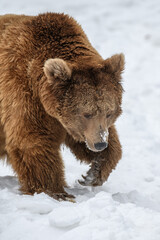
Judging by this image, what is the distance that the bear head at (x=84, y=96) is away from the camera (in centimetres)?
435

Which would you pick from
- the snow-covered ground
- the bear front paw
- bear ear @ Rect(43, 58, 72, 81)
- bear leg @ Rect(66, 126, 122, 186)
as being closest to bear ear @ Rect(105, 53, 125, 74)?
bear ear @ Rect(43, 58, 72, 81)

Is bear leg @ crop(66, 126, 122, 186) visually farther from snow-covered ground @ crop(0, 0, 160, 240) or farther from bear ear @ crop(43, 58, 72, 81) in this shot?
bear ear @ crop(43, 58, 72, 81)

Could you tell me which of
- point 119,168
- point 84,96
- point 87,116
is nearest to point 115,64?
point 84,96

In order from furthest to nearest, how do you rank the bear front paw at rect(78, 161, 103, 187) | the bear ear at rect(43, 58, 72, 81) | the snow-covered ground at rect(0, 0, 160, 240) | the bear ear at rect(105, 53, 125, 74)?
the bear front paw at rect(78, 161, 103, 187), the bear ear at rect(105, 53, 125, 74), the bear ear at rect(43, 58, 72, 81), the snow-covered ground at rect(0, 0, 160, 240)

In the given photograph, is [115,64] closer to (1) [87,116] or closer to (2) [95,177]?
(1) [87,116]

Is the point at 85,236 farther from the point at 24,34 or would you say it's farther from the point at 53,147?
the point at 24,34

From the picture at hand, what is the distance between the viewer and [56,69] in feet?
14.3

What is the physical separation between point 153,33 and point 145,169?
5.23 metres

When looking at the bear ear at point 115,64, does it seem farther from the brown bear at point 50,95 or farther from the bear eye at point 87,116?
the bear eye at point 87,116

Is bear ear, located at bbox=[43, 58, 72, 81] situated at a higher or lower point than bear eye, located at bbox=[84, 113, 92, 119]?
higher

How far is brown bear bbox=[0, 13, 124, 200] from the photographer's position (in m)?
4.39

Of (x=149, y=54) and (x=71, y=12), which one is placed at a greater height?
(x=71, y=12)

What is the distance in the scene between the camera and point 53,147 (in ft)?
15.6

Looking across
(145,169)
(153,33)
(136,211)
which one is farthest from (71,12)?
(136,211)
